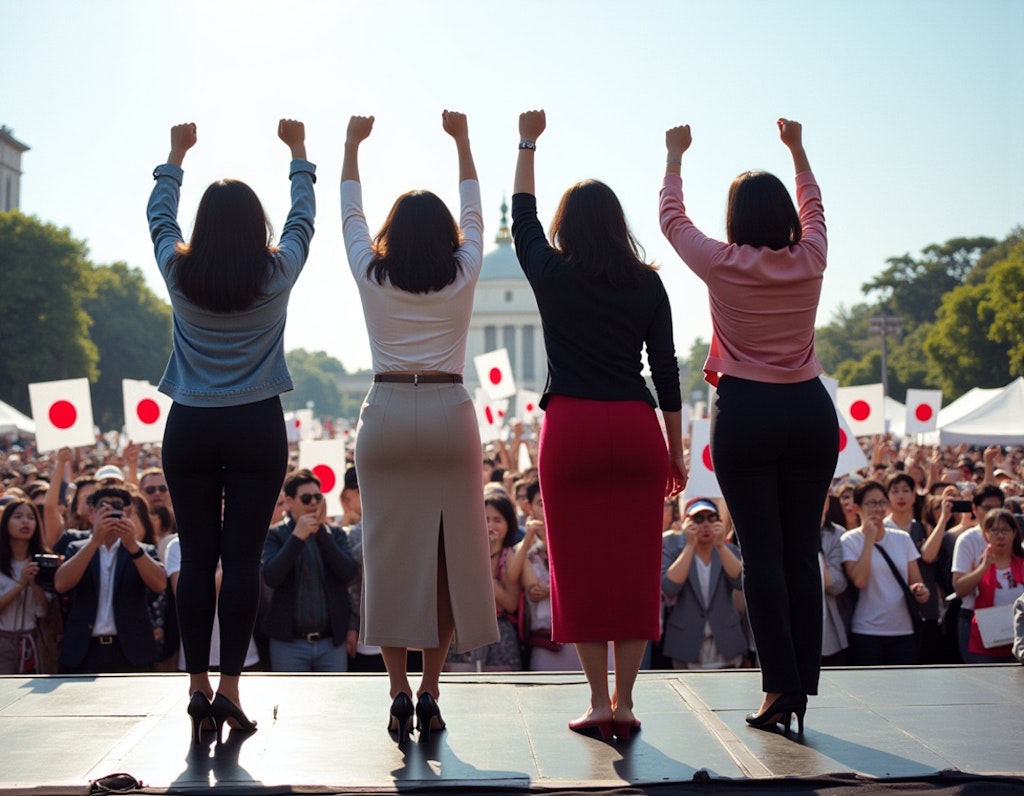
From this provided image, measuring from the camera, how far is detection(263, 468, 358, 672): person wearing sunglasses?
24.5 feet

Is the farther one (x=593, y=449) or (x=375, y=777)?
(x=593, y=449)

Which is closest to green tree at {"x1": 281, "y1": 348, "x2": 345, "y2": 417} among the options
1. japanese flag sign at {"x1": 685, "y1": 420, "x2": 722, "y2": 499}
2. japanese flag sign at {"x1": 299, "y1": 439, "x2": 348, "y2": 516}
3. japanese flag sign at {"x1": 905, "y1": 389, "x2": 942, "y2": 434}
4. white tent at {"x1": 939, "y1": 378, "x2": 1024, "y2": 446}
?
white tent at {"x1": 939, "y1": 378, "x2": 1024, "y2": 446}

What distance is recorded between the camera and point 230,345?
4.65m

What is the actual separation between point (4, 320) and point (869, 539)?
5361cm

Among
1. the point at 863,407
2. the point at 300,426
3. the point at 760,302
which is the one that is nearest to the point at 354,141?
the point at 760,302

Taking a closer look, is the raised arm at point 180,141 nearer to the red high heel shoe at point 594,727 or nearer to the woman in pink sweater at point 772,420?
the woman in pink sweater at point 772,420

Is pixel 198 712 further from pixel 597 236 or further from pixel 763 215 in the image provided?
pixel 763 215

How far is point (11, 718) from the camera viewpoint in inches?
191

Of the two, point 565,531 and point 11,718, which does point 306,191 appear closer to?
point 565,531

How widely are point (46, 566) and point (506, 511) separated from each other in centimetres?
262

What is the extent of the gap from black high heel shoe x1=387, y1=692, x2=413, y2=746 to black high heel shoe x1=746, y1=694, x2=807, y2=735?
122 centimetres

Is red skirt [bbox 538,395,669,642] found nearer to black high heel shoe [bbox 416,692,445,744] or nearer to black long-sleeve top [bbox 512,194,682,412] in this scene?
black long-sleeve top [bbox 512,194,682,412]

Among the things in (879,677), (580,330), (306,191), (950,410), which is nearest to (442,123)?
(306,191)

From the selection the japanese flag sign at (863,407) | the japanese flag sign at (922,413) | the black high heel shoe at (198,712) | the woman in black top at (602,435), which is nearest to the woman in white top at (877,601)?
the woman in black top at (602,435)
